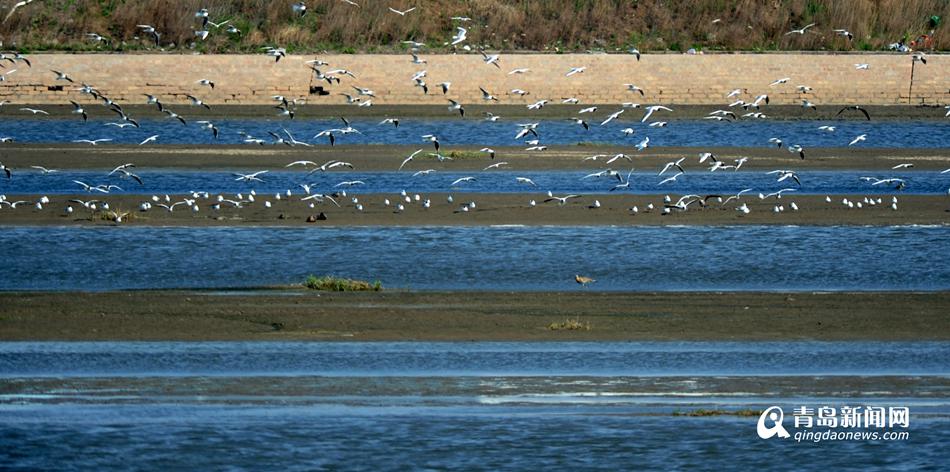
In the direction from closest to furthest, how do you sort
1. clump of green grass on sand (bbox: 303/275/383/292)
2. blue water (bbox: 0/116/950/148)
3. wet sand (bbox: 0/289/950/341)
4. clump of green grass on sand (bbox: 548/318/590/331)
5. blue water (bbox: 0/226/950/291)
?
wet sand (bbox: 0/289/950/341) < clump of green grass on sand (bbox: 548/318/590/331) < clump of green grass on sand (bbox: 303/275/383/292) < blue water (bbox: 0/226/950/291) < blue water (bbox: 0/116/950/148)

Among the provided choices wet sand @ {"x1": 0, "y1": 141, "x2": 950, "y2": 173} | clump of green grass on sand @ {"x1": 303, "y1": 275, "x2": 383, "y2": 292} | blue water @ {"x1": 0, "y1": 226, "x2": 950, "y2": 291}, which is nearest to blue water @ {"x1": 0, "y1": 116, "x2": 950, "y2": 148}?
wet sand @ {"x1": 0, "y1": 141, "x2": 950, "y2": 173}

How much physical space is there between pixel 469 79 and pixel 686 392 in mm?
28478

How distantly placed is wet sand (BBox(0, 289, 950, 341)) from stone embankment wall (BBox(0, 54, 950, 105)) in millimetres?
23810

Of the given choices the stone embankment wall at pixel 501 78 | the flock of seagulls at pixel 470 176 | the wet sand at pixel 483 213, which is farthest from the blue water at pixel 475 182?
the stone embankment wall at pixel 501 78

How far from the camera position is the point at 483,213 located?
917 inches

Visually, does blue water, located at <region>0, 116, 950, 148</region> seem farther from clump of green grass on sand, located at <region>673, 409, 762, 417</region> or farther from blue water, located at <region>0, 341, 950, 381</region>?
clump of green grass on sand, located at <region>673, 409, 762, 417</region>

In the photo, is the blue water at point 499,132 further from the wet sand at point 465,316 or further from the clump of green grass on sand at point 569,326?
the clump of green grass on sand at point 569,326

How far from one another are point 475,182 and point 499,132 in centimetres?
930

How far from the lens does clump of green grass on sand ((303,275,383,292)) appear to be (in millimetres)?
16859

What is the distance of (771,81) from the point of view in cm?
4141

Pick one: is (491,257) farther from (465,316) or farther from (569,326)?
(569,326)

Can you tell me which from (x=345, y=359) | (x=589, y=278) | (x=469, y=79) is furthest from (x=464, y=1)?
(x=345, y=359)

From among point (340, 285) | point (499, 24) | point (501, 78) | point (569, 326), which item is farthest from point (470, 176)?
point (499, 24)

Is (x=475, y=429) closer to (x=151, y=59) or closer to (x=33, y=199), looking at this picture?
(x=33, y=199)
